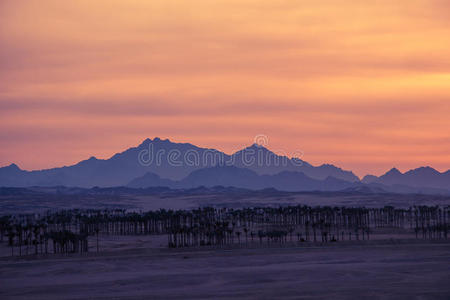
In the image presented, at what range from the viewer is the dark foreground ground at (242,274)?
5025 cm

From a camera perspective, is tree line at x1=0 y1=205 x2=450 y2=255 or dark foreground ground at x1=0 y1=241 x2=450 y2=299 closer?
dark foreground ground at x1=0 y1=241 x2=450 y2=299

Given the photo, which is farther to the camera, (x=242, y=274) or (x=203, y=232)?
(x=203, y=232)

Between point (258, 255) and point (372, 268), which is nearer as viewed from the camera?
point (372, 268)

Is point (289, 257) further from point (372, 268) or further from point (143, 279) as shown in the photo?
point (143, 279)

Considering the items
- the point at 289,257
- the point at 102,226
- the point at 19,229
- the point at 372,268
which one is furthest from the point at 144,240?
the point at 372,268

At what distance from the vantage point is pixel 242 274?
60.8m

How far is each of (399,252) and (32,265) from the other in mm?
40919

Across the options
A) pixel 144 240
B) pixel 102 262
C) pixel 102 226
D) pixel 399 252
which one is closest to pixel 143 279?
pixel 102 262

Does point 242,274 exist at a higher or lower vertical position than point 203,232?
lower

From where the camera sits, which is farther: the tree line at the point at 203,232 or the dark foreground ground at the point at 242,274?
the tree line at the point at 203,232

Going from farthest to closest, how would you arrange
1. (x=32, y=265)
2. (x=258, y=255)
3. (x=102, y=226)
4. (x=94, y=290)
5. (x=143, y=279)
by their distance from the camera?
(x=102, y=226) → (x=258, y=255) → (x=32, y=265) → (x=143, y=279) → (x=94, y=290)

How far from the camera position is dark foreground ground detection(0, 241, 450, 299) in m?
50.2

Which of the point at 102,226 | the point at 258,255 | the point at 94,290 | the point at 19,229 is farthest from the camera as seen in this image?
the point at 102,226

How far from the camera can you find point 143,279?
59.1 m
